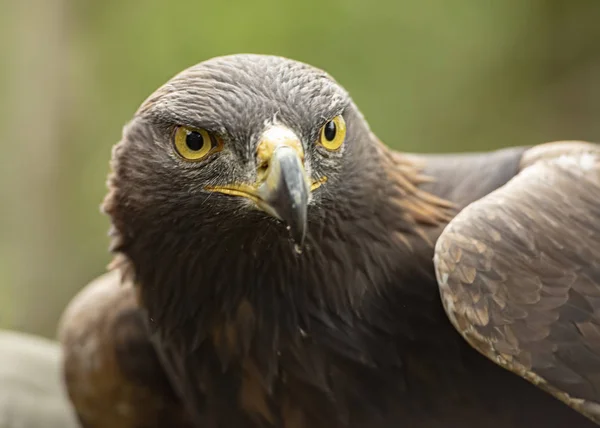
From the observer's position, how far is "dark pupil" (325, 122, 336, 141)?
A: 201 cm

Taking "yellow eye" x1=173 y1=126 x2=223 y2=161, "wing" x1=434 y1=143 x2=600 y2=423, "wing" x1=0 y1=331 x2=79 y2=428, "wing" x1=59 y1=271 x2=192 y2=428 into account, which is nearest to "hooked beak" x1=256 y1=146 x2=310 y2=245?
"yellow eye" x1=173 y1=126 x2=223 y2=161

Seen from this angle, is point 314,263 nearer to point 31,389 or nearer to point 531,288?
point 531,288

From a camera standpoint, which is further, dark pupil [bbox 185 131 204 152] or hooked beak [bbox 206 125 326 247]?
dark pupil [bbox 185 131 204 152]

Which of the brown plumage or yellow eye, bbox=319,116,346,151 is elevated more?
yellow eye, bbox=319,116,346,151

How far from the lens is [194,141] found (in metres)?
1.96

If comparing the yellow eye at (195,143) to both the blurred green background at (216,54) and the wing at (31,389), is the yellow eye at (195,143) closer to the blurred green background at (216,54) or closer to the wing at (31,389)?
the wing at (31,389)

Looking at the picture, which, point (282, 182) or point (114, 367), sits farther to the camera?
point (114, 367)

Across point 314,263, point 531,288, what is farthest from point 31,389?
point 531,288

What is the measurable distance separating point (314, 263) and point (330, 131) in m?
0.37

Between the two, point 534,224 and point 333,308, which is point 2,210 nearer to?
point 333,308

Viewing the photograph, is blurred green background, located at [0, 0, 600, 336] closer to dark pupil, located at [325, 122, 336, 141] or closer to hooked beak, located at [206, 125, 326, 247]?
dark pupil, located at [325, 122, 336, 141]

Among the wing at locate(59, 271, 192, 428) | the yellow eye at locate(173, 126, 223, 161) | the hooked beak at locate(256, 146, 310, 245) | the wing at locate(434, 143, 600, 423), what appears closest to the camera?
the hooked beak at locate(256, 146, 310, 245)

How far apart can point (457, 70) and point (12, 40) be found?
2.99m

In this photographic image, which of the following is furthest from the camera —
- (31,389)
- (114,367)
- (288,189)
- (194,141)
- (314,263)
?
(31,389)
